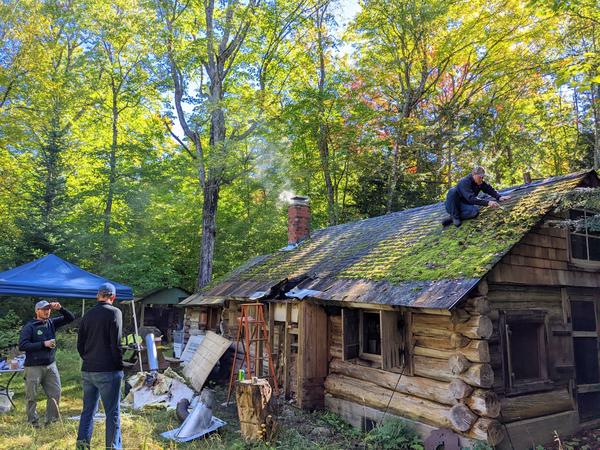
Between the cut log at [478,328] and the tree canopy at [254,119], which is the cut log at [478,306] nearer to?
the cut log at [478,328]

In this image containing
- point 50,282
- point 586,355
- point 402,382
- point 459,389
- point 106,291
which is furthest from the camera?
point 50,282

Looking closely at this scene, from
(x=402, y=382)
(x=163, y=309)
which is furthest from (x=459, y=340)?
(x=163, y=309)

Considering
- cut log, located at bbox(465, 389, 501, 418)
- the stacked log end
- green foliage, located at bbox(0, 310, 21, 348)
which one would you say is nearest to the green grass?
the stacked log end

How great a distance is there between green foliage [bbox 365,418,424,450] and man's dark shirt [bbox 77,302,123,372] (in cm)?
400

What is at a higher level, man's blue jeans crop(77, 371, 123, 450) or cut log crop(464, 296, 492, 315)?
cut log crop(464, 296, 492, 315)

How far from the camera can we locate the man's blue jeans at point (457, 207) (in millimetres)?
7934

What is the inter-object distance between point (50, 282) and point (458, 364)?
29.5 ft

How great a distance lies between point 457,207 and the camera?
804cm

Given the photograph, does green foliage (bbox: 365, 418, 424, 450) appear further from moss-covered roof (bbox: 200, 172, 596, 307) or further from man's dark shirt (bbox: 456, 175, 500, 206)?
man's dark shirt (bbox: 456, 175, 500, 206)

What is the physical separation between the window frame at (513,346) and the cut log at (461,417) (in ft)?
2.71

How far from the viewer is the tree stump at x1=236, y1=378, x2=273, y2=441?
6531 mm

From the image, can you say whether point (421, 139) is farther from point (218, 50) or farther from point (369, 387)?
point (369, 387)

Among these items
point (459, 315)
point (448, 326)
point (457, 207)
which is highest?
point (457, 207)

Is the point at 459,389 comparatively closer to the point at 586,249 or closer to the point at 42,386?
the point at 586,249
